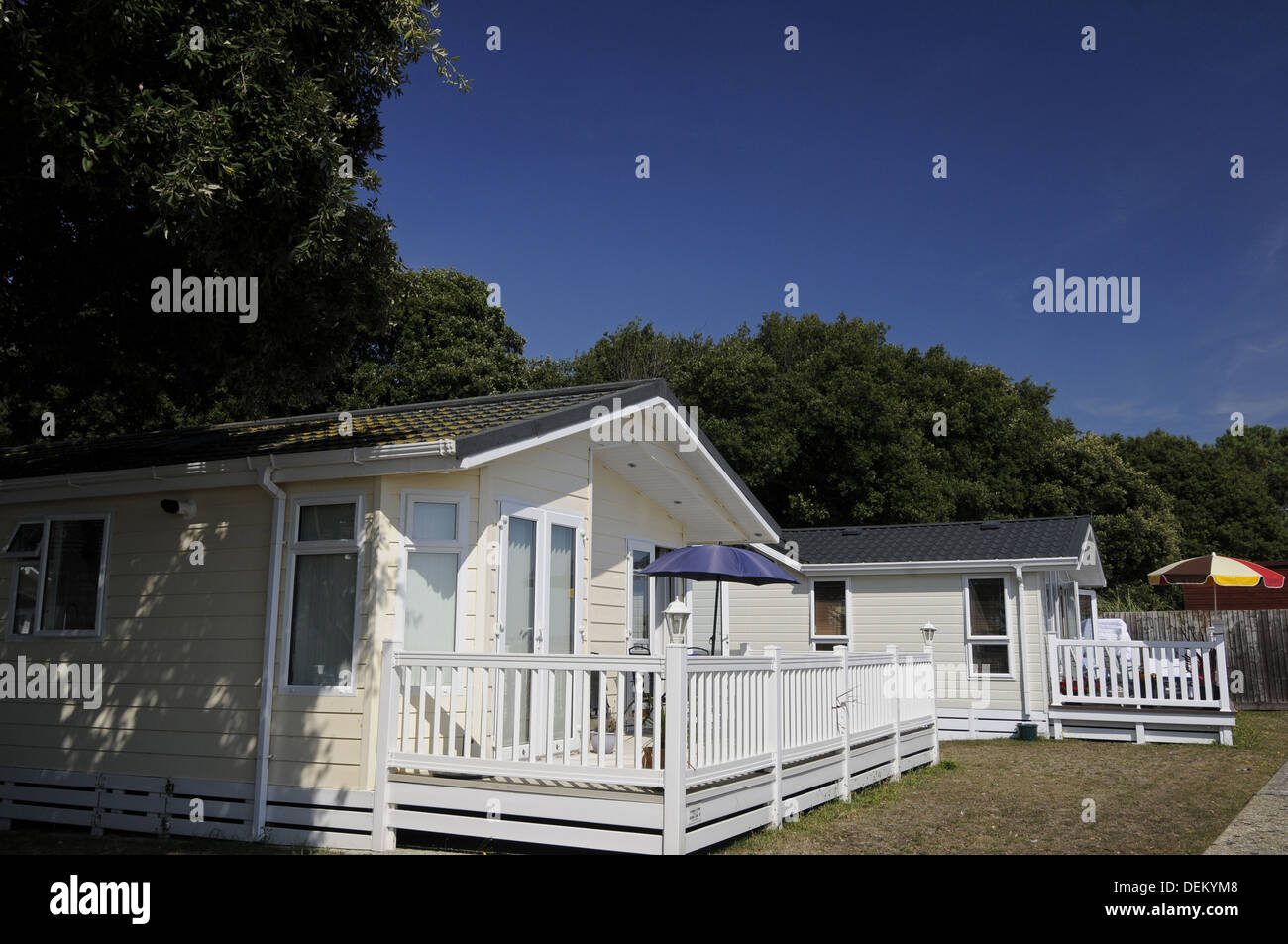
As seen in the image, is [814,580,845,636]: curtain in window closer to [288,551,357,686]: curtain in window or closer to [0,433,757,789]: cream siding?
[0,433,757,789]: cream siding

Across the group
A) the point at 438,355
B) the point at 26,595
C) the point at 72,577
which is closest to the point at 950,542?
the point at 72,577

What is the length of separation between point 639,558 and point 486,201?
8.10 m

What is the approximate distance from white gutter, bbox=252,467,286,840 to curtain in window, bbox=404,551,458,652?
1125 mm

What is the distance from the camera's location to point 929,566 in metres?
15.3

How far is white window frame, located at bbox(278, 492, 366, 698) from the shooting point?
7266 mm

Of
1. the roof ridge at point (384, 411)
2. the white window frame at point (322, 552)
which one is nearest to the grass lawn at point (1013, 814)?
the white window frame at point (322, 552)

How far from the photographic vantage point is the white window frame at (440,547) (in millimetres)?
7258

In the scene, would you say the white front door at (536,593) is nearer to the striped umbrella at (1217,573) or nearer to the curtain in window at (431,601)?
the curtain in window at (431,601)

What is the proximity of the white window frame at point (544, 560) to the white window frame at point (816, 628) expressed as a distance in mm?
8202

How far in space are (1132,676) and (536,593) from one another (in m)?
10.9

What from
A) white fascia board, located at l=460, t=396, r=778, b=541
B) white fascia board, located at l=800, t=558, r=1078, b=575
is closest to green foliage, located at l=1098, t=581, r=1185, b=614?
white fascia board, located at l=800, t=558, r=1078, b=575

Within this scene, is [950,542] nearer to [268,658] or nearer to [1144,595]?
[268,658]
